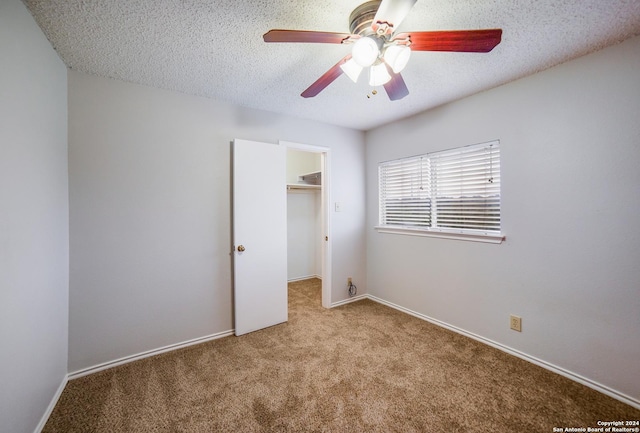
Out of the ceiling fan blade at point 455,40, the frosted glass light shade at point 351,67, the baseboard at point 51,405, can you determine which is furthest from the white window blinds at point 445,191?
the baseboard at point 51,405

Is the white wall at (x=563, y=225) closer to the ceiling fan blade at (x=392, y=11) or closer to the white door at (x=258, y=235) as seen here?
the ceiling fan blade at (x=392, y=11)

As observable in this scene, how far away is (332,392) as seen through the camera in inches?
70.2

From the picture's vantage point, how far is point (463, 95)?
8.16 ft

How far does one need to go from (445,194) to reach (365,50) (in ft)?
6.57

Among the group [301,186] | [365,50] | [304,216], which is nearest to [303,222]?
[304,216]

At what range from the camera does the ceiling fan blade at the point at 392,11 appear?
40.6 inches

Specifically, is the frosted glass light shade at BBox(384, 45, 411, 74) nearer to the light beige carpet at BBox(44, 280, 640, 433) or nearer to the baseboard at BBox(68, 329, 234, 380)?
the light beige carpet at BBox(44, 280, 640, 433)

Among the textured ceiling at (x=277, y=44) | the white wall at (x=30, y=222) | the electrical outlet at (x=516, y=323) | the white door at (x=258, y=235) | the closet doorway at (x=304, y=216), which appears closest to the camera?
the white wall at (x=30, y=222)

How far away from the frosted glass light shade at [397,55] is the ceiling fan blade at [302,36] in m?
0.23

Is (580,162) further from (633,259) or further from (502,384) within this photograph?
(502,384)

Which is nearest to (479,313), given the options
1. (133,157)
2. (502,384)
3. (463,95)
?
(502,384)

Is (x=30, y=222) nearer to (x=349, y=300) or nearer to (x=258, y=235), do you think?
(x=258, y=235)

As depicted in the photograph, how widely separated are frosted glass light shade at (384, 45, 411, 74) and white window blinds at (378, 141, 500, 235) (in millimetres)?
1569

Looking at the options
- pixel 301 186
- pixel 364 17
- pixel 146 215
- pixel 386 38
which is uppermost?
pixel 364 17
